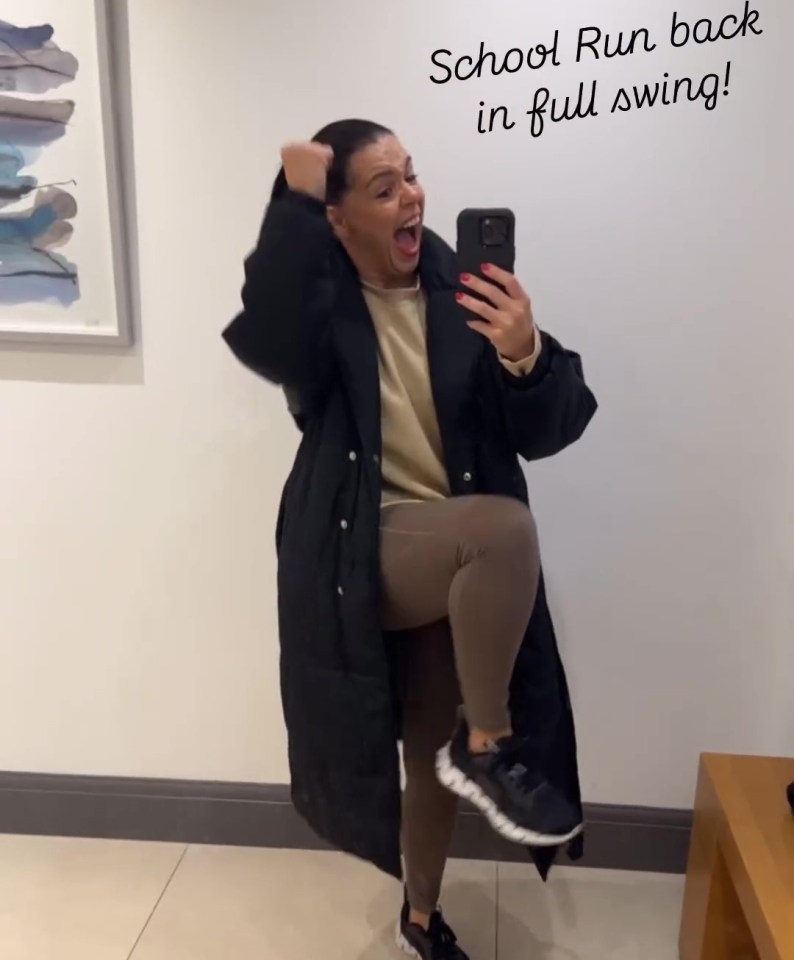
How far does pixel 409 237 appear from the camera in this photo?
1257 mm

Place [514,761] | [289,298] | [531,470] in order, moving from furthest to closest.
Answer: [531,470]
[514,761]
[289,298]

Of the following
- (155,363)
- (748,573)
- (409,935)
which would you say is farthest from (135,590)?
(748,573)

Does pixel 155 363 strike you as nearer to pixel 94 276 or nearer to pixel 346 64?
pixel 94 276

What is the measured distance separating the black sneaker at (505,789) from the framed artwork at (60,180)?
0.92 m

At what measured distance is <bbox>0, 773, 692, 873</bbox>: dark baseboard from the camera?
1.87 metres

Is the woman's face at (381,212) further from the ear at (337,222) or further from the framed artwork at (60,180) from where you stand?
the framed artwork at (60,180)

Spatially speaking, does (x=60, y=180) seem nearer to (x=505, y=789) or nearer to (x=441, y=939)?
(x=505, y=789)

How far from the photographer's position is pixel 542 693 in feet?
4.45

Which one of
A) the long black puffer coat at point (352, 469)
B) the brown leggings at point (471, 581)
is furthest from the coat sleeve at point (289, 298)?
the brown leggings at point (471, 581)

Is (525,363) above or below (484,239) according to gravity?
below

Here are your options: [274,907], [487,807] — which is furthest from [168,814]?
[487,807]

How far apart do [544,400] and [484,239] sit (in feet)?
0.75

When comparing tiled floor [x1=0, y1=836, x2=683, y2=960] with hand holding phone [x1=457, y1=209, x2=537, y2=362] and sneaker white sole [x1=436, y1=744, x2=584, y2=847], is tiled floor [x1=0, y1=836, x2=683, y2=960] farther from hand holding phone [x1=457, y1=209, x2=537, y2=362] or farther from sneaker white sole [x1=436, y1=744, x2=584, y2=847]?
hand holding phone [x1=457, y1=209, x2=537, y2=362]

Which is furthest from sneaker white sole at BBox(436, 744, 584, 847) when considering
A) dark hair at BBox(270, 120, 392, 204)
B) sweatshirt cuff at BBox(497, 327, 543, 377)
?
dark hair at BBox(270, 120, 392, 204)
